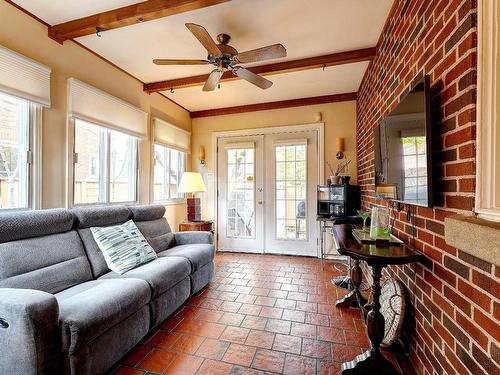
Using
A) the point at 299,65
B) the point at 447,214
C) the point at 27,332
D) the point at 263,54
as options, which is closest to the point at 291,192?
the point at 299,65

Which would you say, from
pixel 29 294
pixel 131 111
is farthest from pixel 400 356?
pixel 131 111

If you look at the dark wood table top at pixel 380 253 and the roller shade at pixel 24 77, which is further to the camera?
the roller shade at pixel 24 77

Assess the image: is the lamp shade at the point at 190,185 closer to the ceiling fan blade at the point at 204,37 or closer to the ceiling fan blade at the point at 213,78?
the ceiling fan blade at the point at 213,78

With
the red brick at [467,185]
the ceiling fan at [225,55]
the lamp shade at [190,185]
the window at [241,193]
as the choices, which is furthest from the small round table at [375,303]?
the window at [241,193]

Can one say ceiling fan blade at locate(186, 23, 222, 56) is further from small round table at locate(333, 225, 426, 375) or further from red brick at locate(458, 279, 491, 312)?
red brick at locate(458, 279, 491, 312)

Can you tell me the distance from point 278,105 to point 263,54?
2.20 meters

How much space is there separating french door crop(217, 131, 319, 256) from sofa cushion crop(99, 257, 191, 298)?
2.16 meters

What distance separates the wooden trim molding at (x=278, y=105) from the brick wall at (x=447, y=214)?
2.14 metres

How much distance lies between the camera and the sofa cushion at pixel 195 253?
253 cm

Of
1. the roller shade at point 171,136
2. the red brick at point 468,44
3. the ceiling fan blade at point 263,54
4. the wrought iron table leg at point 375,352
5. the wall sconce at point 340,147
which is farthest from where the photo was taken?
the wall sconce at point 340,147

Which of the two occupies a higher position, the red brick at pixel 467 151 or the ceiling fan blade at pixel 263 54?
the ceiling fan blade at pixel 263 54

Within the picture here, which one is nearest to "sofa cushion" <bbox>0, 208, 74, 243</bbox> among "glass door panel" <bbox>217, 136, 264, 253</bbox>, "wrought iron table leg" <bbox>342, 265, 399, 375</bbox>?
"wrought iron table leg" <bbox>342, 265, 399, 375</bbox>

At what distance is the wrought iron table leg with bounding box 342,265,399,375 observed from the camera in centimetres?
150

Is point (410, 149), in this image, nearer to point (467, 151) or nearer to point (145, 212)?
point (467, 151)
